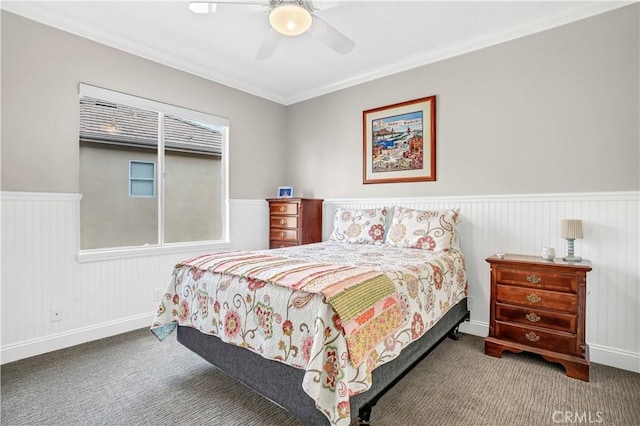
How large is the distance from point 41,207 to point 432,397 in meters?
3.21

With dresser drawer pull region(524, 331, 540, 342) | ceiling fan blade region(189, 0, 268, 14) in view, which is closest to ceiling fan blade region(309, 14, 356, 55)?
ceiling fan blade region(189, 0, 268, 14)

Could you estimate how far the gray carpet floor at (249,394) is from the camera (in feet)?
5.64

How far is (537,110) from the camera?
8.85ft

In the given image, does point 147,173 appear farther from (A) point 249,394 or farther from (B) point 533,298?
(B) point 533,298

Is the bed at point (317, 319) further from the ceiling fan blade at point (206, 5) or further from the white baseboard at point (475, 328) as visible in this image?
the ceiling fan blade at point (206, 5)

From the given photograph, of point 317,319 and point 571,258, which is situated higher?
point 571,258

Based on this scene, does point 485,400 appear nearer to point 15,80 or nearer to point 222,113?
point 222,113

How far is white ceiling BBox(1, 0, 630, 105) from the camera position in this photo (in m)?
2.47

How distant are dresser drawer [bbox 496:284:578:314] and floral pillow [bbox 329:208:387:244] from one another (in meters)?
1.15

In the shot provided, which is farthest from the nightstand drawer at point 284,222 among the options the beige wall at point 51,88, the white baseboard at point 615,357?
the white baseboard at point 615,357

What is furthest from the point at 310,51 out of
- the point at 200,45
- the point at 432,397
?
the point at 432,397

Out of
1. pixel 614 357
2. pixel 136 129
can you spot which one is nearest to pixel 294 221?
pixel 136 129

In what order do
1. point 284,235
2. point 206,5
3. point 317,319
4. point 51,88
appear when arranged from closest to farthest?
point 317,319
point 206,5
point 51,88
point 284,235

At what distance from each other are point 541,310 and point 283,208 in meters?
2.81
